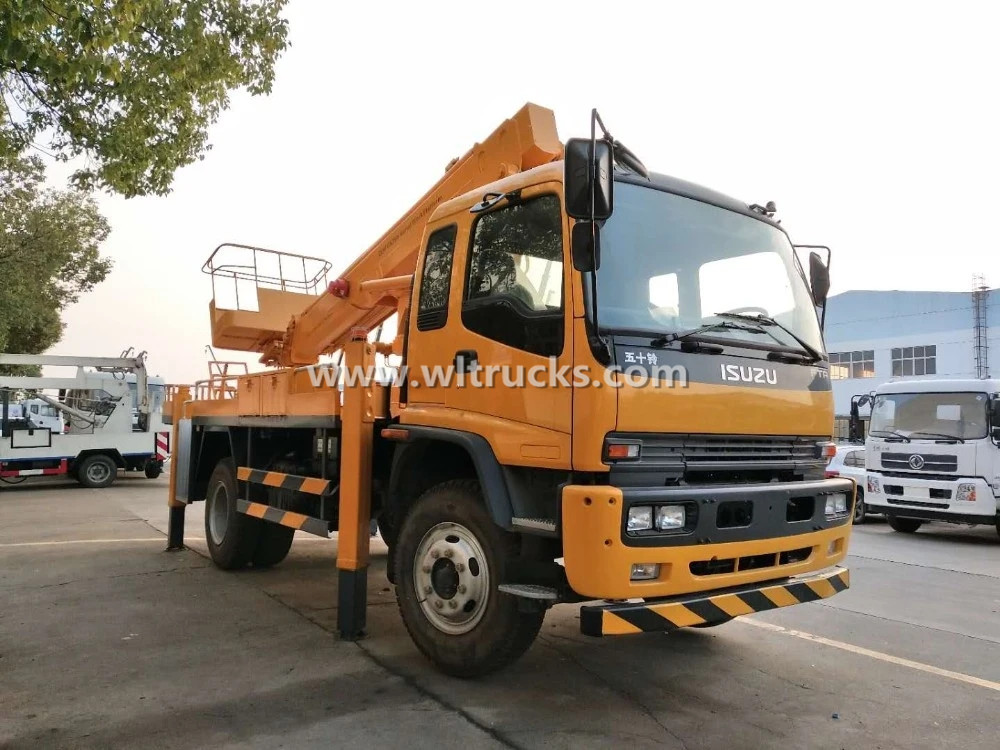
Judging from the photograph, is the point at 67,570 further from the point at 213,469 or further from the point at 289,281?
the point at 289,281

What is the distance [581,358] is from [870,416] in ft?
31.4

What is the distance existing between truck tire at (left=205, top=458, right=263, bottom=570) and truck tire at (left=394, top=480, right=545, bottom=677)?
118 inches

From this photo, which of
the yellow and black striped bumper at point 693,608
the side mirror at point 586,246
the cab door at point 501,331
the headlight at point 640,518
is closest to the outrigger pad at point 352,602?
the cab door at point 501,331

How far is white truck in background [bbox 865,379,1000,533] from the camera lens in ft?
33.4

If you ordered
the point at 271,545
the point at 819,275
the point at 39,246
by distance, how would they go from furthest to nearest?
the point at 39,246
the point at 271,545
the point at 819,275

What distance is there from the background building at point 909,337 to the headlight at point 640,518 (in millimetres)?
34919

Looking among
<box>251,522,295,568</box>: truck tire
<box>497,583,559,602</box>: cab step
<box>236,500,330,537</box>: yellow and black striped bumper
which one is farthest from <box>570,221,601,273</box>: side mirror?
<box>251,522,295,568</box>: truck tire

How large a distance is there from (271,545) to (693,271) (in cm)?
501

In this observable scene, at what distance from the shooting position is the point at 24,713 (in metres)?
3.75

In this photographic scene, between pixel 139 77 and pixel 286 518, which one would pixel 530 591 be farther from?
pixel 139 77

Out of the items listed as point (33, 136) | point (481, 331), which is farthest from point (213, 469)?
point (481, 331)

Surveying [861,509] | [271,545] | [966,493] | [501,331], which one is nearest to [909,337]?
[861,509]

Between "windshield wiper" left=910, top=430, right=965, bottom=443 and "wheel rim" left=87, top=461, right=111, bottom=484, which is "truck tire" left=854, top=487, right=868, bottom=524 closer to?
"windshield wiper" left=910, top=430, right=965, bottom=443

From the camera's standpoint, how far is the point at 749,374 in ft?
12.8
